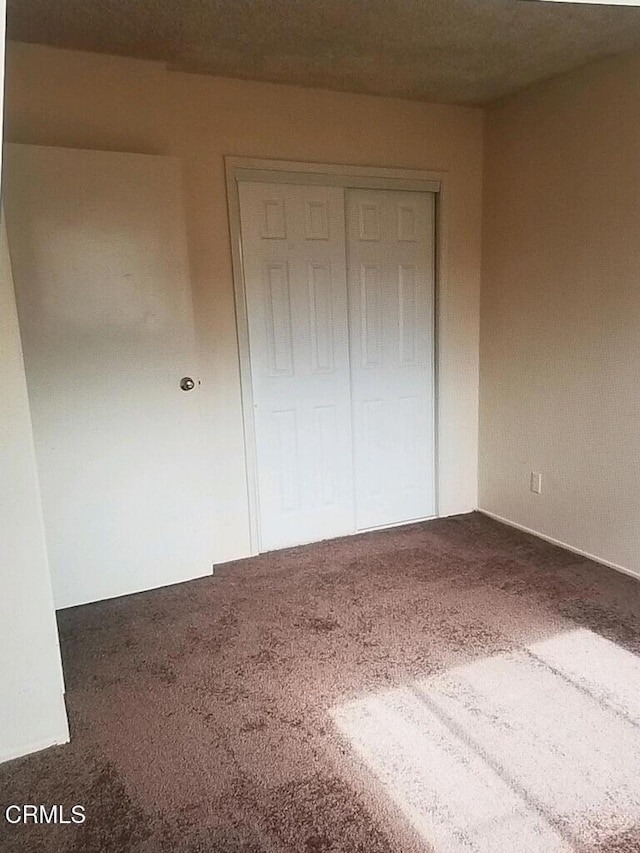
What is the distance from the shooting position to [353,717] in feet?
6.08

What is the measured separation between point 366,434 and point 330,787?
2020mm

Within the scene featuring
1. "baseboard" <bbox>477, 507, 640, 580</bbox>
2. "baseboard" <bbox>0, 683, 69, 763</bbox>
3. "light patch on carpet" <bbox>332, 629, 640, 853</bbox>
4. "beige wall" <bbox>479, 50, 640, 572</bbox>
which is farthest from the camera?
"baseboard" <bbox>477, 507, 640, 580</bbox>

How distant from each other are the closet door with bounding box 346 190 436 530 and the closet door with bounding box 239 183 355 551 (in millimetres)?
96

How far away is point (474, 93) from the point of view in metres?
3.07

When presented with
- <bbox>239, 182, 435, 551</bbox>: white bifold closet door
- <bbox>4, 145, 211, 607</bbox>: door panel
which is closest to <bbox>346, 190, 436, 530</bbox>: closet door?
<bbox>239, 182, 435, 551</bbox>: white bifold closet door

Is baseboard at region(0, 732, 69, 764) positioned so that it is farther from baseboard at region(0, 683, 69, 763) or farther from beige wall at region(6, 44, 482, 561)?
beige wall at region(6, 44, 482, 561)

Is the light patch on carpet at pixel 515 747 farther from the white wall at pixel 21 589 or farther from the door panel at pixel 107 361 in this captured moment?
the door panel at pixel 107 361

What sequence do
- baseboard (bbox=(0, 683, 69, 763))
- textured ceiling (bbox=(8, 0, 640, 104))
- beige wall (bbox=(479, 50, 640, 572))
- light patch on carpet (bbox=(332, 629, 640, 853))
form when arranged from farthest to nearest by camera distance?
beige wall (bbox=(479, 50, 640, 572)) < textured ceiling (bbox=(8, 0, 640, 104)) < baseboard (bbox=(0, 683, 69, 763)) < light patch on carpet (bbox=(332, 629, 640, 853))

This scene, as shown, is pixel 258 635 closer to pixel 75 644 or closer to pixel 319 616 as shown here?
pixel 319 616

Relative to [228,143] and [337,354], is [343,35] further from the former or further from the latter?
[337,354]

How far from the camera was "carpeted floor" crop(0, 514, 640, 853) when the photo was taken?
147 centimetres

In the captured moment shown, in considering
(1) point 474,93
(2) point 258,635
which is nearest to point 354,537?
(2) point 258,635

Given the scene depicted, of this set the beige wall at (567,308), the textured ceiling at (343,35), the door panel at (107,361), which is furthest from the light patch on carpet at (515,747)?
the textured ceiling at (343,35)

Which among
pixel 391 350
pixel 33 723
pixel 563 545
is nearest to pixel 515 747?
pixel 33 723
